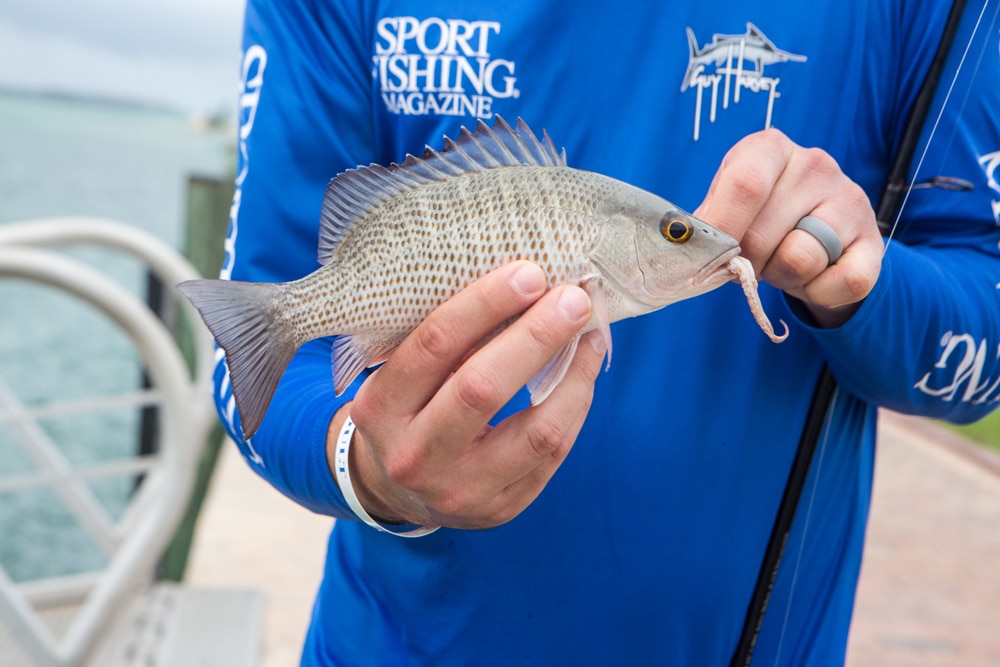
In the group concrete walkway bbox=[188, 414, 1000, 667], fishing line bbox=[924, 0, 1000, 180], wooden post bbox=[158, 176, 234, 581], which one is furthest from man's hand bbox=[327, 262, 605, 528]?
wooden post bbox=[158, 176, 234, 581]

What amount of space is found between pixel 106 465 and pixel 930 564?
196 inches

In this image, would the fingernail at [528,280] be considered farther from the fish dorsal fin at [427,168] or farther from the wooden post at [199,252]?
the wooden post at [199,252]

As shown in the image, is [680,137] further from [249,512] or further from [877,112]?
[249,512]

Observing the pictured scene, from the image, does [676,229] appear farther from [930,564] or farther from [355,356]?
[930,564]

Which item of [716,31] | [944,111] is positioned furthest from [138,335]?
[944,111]

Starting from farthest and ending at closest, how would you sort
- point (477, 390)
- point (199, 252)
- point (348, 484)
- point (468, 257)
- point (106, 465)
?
point (199, 252)
point (106, 465)
point (348, 484)
point (468, 257)
point (477, 390)

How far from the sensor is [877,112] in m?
1.23

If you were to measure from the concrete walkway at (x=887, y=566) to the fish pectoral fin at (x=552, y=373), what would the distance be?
2897 mm

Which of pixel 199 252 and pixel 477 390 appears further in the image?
pixel 199 252

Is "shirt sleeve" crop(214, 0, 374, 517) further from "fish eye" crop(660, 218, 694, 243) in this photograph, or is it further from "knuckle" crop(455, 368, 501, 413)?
"fish eye" crop(660, 218, 694, 243)

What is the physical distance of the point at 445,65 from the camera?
1.22 meters

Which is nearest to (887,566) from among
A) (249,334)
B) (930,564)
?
(930,564)

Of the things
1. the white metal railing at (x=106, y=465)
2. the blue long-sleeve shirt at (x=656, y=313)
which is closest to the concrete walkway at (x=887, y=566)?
the white metal railing at (x=106, y=465)

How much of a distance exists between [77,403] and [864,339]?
3.02 meters
